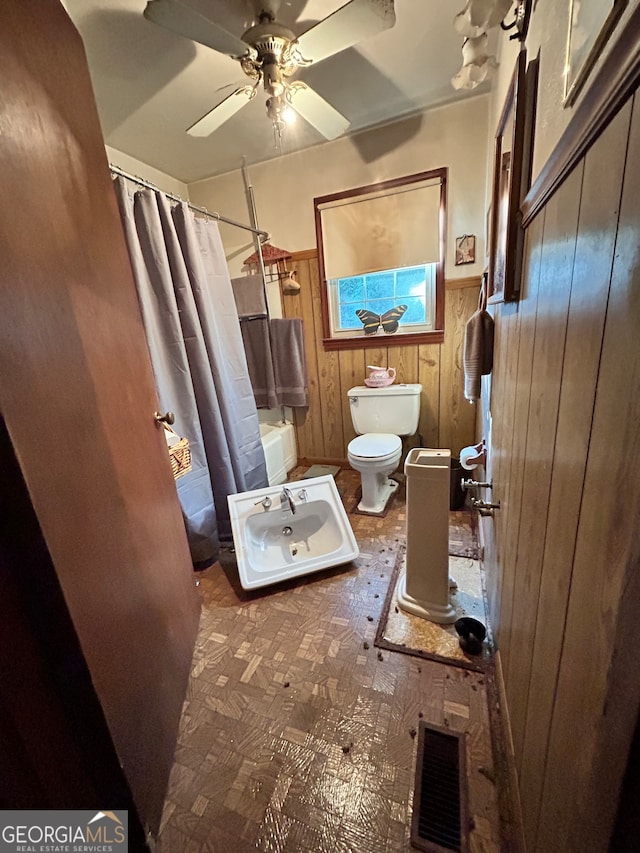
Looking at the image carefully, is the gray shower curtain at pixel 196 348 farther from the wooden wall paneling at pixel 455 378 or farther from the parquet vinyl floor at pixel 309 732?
the wooden wall paneling at pixel 455 378

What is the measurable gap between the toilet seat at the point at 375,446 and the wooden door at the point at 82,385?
131 cm

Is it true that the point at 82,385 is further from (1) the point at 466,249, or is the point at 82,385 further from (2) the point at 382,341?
(1) the point at 466,249

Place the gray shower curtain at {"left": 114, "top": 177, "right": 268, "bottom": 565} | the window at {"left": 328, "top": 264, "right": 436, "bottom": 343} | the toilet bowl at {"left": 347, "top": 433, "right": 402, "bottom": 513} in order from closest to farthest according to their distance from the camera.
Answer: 1. the gray shower curtain at {"left": 114, "top": 177, "right": 268, "bottom": 565}
2. the toilet bowl at {"left": 347, "top": 433, "right": 402, "bottom": 513}
3. the window at {"left": 328, "top": 264, "right": 436, "bottom": 343}

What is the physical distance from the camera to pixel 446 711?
110cm

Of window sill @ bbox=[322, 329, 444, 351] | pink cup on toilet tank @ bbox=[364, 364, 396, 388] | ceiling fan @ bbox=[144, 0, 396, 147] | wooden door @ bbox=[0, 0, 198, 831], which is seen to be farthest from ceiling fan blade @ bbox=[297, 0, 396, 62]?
pink cup on toilet tank @ bbox=[364, 364, 396, 388]

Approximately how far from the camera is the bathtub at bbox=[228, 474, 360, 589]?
172cm

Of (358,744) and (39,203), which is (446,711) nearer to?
(358,744)

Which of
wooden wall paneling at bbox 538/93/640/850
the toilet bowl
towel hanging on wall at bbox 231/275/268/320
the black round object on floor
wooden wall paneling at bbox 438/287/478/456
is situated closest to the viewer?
wooden wall paneling at bbox 538/93/640/850

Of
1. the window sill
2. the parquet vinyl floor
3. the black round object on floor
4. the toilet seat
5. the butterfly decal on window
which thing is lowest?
the parquet vinyl floor

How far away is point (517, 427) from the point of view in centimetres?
92

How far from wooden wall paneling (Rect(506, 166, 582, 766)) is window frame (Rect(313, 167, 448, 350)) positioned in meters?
1.75

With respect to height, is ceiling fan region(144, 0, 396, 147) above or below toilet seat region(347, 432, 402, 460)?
above

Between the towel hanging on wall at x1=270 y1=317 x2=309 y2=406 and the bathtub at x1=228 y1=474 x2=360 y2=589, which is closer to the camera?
the bathtub at x1=228 y1=474 x2=360 y2=589

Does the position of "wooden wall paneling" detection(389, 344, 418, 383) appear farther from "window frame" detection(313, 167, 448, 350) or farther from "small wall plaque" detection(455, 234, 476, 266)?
"small wall plaque" detection(455, 234, 476, 266)
